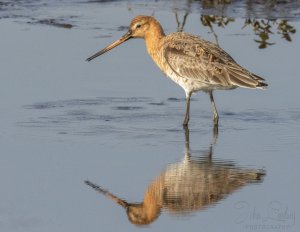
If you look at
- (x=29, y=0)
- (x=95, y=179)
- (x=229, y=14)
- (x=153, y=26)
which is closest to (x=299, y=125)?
(x=153, y=26)

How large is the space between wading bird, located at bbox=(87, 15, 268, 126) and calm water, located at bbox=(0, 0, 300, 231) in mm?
366

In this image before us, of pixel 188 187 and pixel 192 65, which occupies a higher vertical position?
pixel 188 187

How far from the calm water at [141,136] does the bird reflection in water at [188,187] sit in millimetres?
12

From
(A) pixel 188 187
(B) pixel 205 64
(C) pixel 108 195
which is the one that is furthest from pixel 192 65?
(C) pixel 108 195

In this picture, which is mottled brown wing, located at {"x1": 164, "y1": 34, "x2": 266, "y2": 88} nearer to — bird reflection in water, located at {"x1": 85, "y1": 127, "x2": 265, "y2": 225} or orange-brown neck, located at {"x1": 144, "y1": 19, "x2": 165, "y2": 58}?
orange-brown neck, located at {"x1": 144, "y1": 19, "x2": 165, "y2": 58}

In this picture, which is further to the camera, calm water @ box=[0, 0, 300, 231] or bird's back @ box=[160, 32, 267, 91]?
bird's back @ box=[160, 32, 267, 91]

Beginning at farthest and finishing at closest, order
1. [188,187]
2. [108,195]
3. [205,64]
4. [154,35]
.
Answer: [154,35], [205,64], [188,187], [108,195]

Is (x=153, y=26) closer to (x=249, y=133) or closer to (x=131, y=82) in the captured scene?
(x=131, y=82)

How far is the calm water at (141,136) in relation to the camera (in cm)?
923

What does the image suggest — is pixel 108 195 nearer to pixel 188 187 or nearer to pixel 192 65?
pixel 188 187

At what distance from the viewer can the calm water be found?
9227 millimetres

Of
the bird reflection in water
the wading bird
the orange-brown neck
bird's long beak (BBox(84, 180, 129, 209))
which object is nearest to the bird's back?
the wading bird

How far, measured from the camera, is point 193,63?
41.6 feet

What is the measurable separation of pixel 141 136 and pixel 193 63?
1.44m
